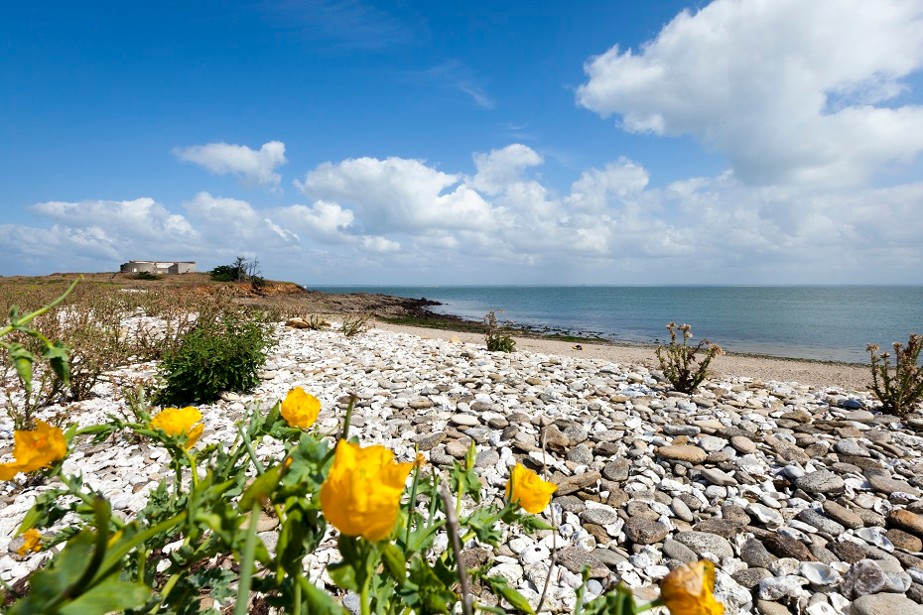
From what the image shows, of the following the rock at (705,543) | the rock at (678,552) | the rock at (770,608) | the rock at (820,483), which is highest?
the rock at (820,483)

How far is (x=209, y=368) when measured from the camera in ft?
15.7

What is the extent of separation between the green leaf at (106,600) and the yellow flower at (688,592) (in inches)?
26.4

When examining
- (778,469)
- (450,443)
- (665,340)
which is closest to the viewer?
(778,469)

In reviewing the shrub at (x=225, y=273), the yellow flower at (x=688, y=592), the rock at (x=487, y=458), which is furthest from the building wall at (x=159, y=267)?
the yellow flower at (x=688, y=592)

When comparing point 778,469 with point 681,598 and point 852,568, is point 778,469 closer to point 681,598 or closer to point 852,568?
point 852,568

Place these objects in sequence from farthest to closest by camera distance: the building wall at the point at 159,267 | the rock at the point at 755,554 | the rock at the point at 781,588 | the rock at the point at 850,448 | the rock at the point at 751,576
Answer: the building wall at the point at 159,267
the rock at the point at 850,448
the rock at the point at 755,554
the rock at the point at 751,576
the rock at the point at 781,588

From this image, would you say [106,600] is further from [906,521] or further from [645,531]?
[906,521]

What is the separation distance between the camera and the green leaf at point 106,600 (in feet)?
1.48

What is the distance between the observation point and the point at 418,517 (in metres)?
1.13

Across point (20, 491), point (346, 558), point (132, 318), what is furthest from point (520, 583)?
point (132, 318)

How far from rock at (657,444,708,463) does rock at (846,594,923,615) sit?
139cm

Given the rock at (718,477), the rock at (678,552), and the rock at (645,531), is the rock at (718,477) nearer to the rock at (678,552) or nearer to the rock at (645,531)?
the rock at (645,531)

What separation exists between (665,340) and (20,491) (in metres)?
21.5

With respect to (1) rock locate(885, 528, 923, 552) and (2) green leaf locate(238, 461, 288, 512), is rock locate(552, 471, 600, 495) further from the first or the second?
(2) green leaf locate(238, 461, 288, 512)
